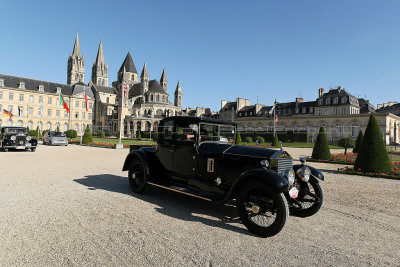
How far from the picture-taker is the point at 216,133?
5242mm

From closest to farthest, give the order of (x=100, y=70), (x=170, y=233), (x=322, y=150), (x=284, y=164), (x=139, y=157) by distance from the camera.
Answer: (x=170, y=233), (x=284, y=164), (x=139, y=157), (x=322, y=150), (x=100, y=70)

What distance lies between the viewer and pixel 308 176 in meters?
4.30

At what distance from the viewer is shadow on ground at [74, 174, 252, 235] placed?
422 cm

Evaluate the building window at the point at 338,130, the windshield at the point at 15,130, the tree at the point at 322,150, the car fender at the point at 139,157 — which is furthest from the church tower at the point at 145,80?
the car fender at the point at 139,157

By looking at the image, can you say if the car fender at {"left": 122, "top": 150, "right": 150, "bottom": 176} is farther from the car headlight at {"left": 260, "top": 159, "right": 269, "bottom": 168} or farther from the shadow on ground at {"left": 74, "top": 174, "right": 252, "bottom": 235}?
the car headlight at {"left": 260, "top": 159, "right": 269, "bottom": 168}

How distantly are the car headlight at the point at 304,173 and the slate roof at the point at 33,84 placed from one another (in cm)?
7687

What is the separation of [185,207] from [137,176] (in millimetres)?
1887

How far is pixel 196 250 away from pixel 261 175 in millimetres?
1485

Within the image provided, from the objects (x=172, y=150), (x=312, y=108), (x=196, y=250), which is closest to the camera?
(x=196, y=250)

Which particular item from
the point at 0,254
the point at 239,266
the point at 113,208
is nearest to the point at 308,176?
the point at 239,266

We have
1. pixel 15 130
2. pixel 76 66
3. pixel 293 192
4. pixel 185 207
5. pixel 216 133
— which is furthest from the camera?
pixel 76 66

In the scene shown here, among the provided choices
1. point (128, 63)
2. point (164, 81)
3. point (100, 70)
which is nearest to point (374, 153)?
point (164, 81)

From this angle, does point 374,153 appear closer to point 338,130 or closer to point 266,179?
point 266,179

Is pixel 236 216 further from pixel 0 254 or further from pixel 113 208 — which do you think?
pixel 0 254
